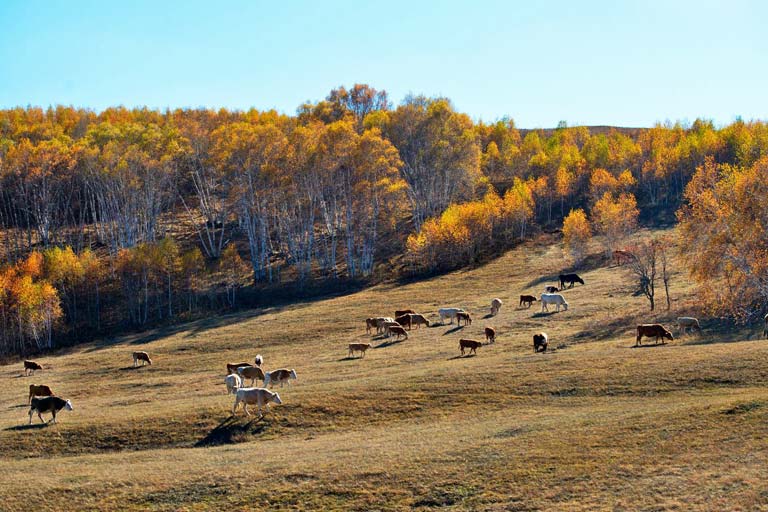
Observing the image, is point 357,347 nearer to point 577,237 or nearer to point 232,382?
point 232,382

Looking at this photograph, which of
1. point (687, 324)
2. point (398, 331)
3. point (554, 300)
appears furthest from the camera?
point (554, 300)

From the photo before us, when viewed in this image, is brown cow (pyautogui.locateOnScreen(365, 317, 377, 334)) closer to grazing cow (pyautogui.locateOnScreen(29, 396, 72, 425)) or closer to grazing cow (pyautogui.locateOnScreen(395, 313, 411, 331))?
grazing cow (pyautogui.locateOnScreen(395, 313, 411, 331))

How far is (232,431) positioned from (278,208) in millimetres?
63531

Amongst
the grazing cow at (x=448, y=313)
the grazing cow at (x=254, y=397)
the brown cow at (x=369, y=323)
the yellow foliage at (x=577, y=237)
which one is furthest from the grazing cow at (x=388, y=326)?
the yellow foliage at (x=577, y=237)

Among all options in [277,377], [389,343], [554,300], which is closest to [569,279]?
[554,300]

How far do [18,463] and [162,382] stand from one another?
49.9ft

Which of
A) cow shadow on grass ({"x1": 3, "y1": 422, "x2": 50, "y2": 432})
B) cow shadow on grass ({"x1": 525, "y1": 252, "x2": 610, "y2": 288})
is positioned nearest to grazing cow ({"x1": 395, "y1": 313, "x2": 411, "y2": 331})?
cow shadow on grass ({"x1": 525, "y1": 252, "x2": 610, "y2": 288})

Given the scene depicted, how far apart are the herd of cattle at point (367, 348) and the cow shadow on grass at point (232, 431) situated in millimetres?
853

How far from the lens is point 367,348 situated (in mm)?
45781

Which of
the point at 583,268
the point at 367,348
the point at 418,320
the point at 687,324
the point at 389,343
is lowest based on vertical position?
the point at 389,343

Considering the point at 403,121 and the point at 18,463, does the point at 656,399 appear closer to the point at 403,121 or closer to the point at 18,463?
the point at 18,463

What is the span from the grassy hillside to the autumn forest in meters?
30.7

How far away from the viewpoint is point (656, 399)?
26953 mm

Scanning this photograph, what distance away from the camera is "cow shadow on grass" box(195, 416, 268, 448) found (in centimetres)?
2819
